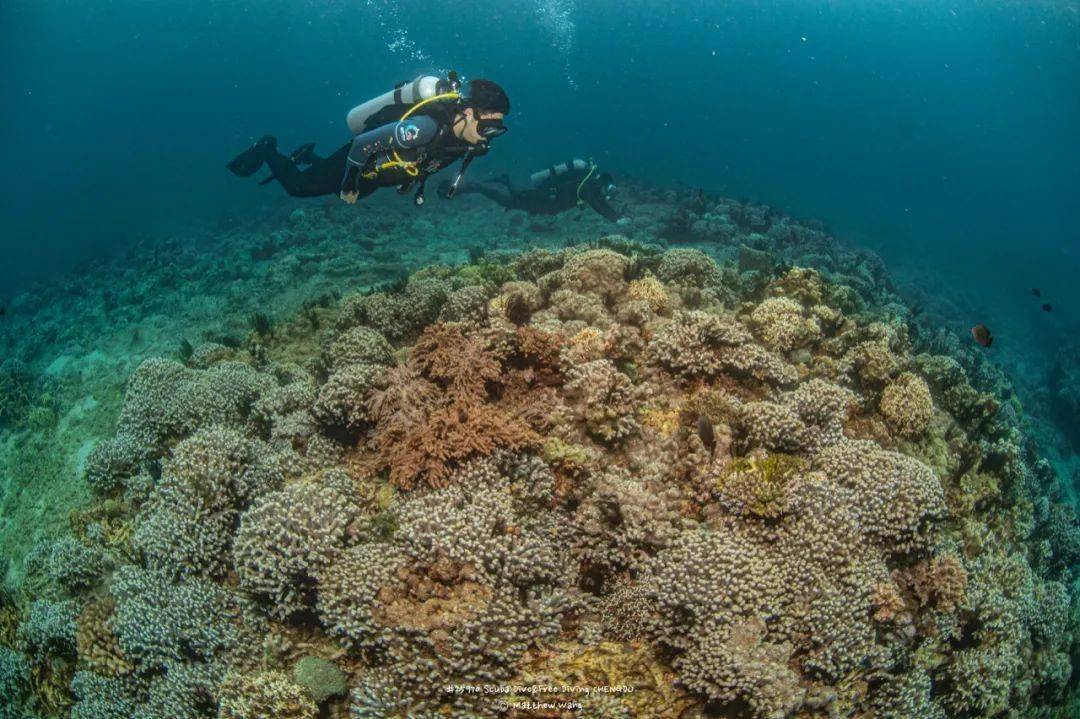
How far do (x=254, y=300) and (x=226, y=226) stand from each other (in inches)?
808

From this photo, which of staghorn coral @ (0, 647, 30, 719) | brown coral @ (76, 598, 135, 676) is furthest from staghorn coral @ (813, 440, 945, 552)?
staghorn coral @ (0, 647, 30, 719)

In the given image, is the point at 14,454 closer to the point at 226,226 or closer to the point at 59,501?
the point at 59,501

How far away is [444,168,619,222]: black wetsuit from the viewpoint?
19859 mm

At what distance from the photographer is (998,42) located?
103438mm

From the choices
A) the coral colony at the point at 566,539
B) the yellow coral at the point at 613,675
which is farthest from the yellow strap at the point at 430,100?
the yellow coral at the point at 613,675

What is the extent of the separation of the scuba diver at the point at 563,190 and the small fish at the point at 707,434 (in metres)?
15.6

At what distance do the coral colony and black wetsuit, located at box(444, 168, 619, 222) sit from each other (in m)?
13.1

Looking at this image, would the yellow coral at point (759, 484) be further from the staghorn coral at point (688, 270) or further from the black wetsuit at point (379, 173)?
the black wetsuit at point (379, 173)

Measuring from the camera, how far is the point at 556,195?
20484mm

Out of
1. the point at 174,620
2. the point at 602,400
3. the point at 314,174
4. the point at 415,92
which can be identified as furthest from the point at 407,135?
the point at 174,620

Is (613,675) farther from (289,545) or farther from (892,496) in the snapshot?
(892,496)

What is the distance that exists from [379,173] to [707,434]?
779cm

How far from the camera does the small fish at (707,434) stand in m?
5.19

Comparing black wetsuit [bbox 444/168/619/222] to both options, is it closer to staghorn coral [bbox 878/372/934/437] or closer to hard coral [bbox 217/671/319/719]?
staghorn coral [bbox 878/372/934/437]
